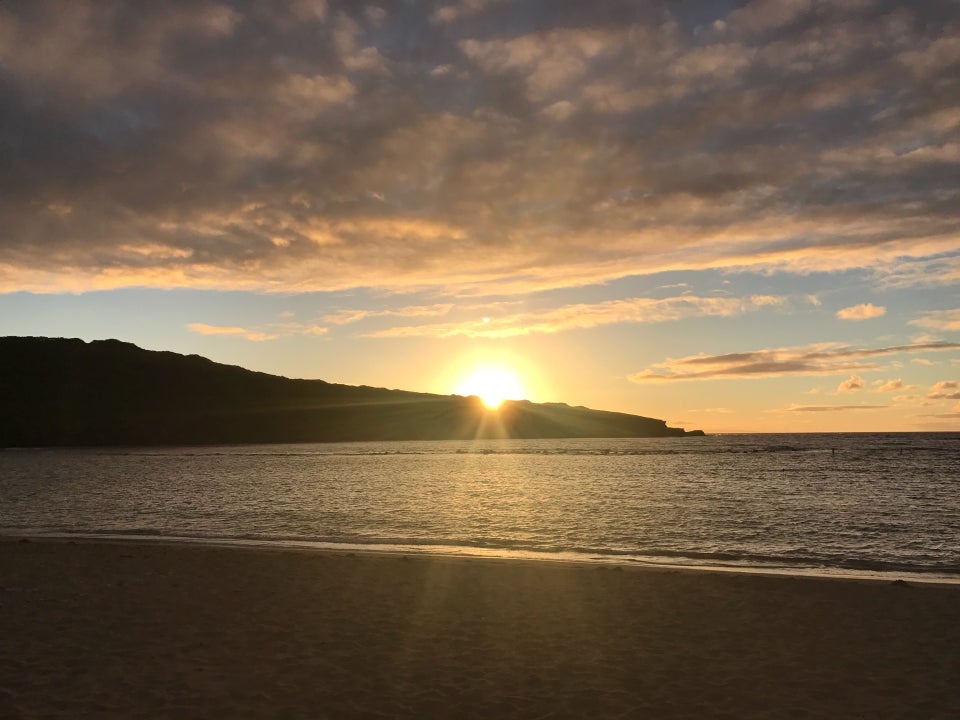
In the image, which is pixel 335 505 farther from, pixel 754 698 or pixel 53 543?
pixel 754 698

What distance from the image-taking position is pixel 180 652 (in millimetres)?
12383

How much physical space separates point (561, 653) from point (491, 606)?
12.1ft

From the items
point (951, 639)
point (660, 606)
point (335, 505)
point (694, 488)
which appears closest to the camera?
point (951, 639)

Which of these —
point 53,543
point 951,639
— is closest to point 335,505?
point 53,543

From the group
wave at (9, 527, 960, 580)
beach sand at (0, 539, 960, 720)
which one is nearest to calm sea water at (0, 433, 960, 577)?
wave at (9, 527, 960, 580)

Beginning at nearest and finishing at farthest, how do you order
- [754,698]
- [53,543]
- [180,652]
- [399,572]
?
[754,698], [180,652], [399,572], [53,543]

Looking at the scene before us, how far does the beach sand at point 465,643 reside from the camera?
33.1 ft

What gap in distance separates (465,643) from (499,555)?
36.7 feet

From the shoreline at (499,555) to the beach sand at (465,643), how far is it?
70.3 inches

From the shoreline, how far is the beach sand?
1.78 m

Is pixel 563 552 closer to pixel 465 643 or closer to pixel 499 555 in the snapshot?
pixel 499 555

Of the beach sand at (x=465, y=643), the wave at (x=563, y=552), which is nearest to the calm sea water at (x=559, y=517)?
the wave at (x=563, y=552)

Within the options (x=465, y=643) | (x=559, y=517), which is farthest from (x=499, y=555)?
(x=559, y=517)

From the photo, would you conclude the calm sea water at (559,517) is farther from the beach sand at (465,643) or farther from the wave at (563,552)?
the beach sand at (465,643)
